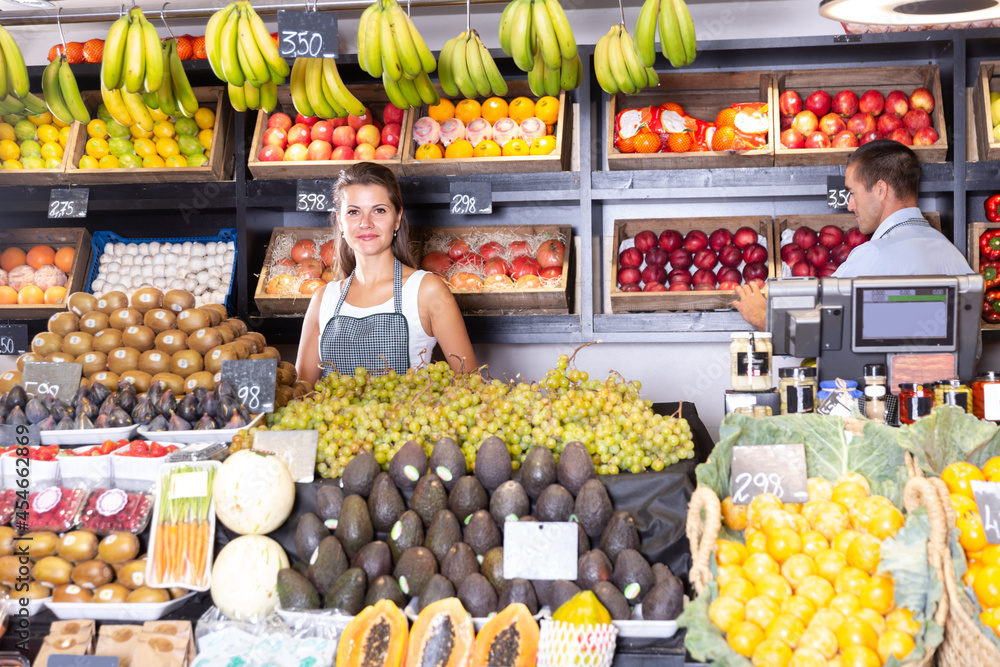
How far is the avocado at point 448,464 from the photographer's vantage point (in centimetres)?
158

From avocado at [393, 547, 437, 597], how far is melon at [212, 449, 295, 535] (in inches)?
11.6

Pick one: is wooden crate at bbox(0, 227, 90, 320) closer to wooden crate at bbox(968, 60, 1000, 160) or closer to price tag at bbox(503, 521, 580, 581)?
price tag at bbox(503, 521, 580, 581)

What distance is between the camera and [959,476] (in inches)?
55.8

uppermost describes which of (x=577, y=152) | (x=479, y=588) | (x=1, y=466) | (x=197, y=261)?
(x=577, y=152)

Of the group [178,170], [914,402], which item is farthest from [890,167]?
[178,170]

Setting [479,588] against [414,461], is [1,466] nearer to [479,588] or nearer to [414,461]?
[414,461]

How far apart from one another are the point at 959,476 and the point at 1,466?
1.95m

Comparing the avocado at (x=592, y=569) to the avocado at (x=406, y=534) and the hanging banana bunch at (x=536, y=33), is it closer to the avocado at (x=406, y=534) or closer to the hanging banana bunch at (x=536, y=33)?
the avocado at (x=406, y=534)

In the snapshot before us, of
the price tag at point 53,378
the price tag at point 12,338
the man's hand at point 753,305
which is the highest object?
the man's hand at point 753,305

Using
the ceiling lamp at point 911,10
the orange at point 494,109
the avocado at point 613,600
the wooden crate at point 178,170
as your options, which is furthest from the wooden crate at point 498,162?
the avocado at point 613,600

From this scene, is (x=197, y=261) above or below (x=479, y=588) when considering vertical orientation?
above

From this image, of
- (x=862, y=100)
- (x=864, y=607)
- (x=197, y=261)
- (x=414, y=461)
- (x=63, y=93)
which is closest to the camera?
(x=864, y=607)

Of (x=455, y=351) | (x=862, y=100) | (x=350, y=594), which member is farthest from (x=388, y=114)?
(x=350, y=594)

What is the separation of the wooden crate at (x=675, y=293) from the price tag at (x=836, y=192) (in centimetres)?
34
